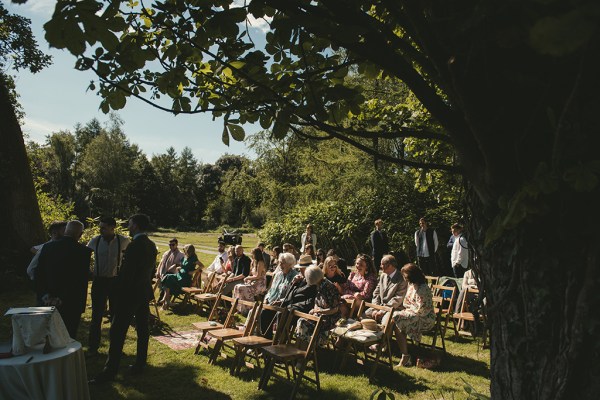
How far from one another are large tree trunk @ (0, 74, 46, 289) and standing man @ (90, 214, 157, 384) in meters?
9.18

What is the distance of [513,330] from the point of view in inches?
70.5

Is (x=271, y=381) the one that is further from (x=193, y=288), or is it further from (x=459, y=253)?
(x=459, y=253)

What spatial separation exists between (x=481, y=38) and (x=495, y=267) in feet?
2.98

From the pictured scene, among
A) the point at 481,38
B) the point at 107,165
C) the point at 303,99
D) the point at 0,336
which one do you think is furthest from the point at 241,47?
the point at 107,165

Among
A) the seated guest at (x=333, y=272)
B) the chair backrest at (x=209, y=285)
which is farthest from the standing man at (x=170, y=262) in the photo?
the seated guest at (x=333, y=272)

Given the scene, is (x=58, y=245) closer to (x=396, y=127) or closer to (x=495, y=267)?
(x=396, y=127)

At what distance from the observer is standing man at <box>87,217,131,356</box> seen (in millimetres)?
7353

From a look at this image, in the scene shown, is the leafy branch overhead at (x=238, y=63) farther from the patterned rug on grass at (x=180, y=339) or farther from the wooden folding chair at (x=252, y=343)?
the patterned rug on grass at (x=180, y=339)

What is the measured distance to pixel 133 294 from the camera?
6094mm

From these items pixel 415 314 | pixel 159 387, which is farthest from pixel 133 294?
pixel 415 314

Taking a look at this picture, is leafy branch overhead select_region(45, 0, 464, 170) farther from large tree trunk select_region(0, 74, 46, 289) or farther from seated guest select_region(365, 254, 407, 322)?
large tree trunk select_region(0, 74, 46, 289)

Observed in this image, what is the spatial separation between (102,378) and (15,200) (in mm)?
10208

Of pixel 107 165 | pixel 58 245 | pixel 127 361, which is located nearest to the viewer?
pixel 58 245

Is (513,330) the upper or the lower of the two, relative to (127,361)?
upper
